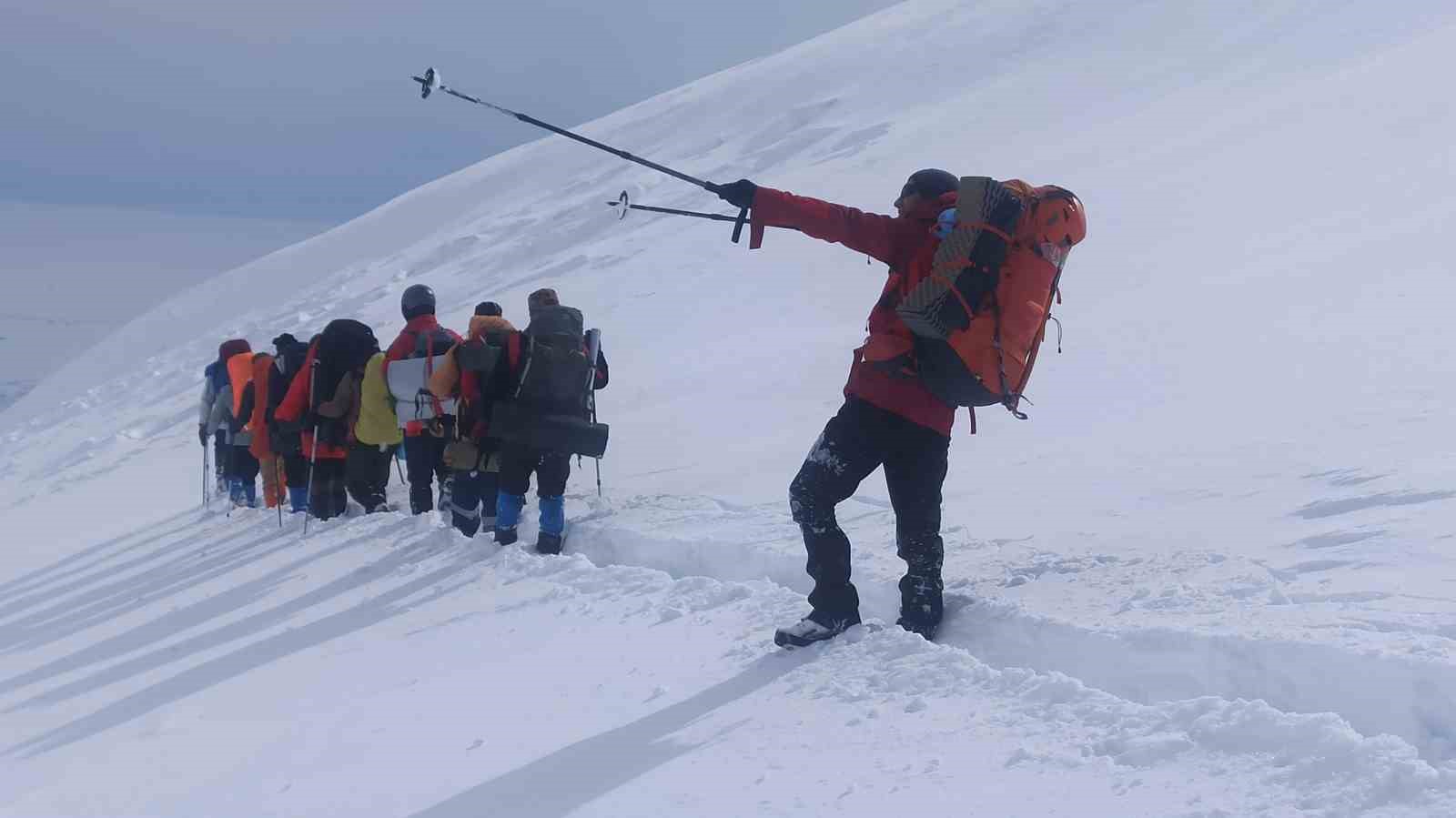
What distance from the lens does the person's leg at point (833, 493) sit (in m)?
4.11

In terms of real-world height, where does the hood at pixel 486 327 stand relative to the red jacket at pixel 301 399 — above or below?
above

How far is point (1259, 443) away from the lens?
21.0 feet

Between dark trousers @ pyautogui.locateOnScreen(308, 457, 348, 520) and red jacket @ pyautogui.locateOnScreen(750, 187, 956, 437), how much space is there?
570 centimetres

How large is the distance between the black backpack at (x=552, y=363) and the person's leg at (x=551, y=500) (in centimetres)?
28

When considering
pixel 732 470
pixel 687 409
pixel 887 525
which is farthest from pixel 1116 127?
pixel 887 525

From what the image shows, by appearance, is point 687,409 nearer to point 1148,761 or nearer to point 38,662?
point 38,662

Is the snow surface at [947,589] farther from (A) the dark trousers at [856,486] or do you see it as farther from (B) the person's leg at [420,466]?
(B) the person's leg at [420,466]

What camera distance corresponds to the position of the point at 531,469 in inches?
267

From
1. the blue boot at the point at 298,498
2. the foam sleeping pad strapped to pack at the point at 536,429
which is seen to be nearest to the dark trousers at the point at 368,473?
the blue boot at the point at 298,498

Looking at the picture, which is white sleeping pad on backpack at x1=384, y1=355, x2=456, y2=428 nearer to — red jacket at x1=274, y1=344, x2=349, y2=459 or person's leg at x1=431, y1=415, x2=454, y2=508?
person's leg at x1=431, y1=415, x2=454, y2=508

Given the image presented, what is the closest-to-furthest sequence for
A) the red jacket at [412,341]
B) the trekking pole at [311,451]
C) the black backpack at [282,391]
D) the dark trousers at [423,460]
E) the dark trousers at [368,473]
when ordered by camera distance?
the red jacket at [412,341] < the dark trousers at [423,460] < the trekking pole at [311,451] < the dark trousers at [368,473] < the black backpack at [282,391]

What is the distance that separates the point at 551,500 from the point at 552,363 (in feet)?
2.48

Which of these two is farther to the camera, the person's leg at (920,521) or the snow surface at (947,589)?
the person's leg at (920,521)

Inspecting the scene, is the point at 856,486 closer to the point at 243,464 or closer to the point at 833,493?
the point at 833,493
